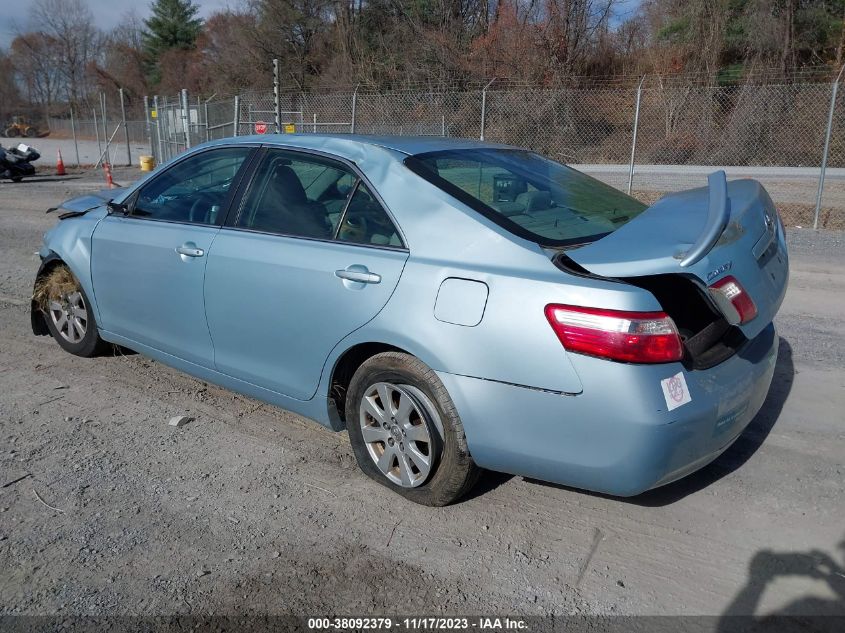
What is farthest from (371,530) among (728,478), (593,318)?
(728,478)

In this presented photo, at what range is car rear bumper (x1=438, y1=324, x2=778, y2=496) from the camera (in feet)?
8.83

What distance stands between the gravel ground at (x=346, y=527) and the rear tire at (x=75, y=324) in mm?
640

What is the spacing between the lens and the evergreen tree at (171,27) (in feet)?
211

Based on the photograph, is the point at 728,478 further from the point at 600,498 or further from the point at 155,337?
the point at 155,337

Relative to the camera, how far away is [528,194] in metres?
3.62

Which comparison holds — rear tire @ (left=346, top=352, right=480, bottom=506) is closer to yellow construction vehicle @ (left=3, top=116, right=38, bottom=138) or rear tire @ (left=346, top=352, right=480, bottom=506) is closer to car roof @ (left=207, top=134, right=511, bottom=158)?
car roof @ (left=207, top=134, right=511, bottom=158)

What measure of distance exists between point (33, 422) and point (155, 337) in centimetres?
82

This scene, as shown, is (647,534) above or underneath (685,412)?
underneath

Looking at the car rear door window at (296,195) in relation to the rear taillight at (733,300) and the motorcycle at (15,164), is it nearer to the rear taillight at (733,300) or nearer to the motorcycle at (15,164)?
the rear taillight at (733,300)

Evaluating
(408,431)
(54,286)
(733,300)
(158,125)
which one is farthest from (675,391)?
(158,125)

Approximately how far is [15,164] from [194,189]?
21.3 m

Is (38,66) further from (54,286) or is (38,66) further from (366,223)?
(366,223)

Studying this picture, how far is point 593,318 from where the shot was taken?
2713 mm

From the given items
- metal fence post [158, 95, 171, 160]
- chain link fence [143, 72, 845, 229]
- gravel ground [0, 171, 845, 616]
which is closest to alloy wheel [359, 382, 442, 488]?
gravel ground [0, 171, 845, 616]
